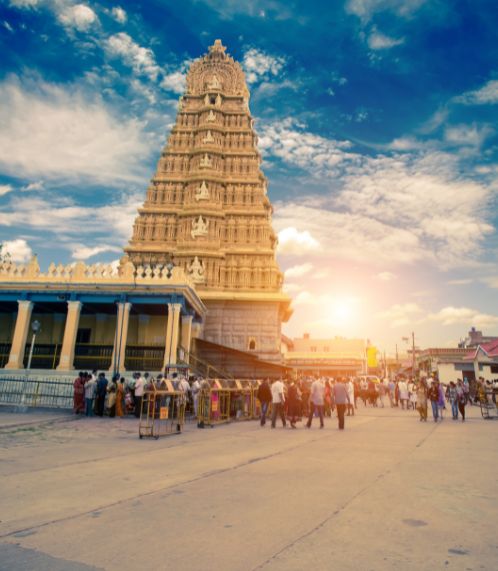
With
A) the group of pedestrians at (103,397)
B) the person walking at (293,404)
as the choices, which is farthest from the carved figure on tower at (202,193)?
the person walking at (293,404)

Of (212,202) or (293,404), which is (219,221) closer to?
(212,202)

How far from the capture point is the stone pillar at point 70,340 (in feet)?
77.3

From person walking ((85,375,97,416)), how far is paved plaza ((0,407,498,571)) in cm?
714

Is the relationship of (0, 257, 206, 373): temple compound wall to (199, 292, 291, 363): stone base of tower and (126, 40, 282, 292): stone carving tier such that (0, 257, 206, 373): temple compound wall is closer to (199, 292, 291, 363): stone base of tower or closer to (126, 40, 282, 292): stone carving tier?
(199, 292, 291, 363): stone base of tower

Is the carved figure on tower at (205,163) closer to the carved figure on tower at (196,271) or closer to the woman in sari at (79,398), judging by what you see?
the carved figure on tower at (196,271)

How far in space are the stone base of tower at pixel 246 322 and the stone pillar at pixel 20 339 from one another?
1427 centimetres

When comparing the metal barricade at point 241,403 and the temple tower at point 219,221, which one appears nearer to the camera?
the metal barricade at point 241,403

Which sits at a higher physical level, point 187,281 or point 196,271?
point 196,271

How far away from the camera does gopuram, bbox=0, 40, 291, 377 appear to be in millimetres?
25094

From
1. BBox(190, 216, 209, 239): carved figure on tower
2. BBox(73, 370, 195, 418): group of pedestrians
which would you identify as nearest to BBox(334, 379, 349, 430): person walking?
BBox(73, 370, 195, 418): group of pedestrians

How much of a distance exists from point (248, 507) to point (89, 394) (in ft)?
44.6

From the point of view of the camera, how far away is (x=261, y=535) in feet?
13.0

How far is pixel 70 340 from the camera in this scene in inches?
950

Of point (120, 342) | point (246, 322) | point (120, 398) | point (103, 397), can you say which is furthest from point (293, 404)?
point (246, 322)
